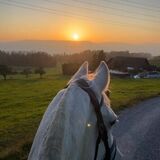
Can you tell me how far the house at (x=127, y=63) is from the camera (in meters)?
62.5

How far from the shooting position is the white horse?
1.32 m

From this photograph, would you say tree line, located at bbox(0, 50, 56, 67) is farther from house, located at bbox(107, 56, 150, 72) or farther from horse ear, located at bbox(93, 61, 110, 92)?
horse ear, located at bbox(93, 61, 110, 92)

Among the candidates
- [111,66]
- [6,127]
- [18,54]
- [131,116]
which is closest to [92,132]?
Result: [6,127]

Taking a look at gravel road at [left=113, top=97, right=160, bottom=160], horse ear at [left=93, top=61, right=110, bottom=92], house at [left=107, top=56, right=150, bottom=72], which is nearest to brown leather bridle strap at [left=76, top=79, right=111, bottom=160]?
horse ear at [left=93, top=61, right=110, bottom=92]

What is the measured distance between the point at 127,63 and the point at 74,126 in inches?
2513

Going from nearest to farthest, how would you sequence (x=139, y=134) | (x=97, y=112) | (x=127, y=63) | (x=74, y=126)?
(x=74, y=126)
(x=97, y=112)
(x=139, y=134)
(x=127, y=63)

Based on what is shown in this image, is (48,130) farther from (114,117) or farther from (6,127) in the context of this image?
(6,127)

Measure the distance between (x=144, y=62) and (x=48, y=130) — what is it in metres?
65.0

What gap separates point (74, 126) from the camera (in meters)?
1.41

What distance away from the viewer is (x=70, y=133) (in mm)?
1367

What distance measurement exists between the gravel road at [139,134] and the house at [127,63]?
154ft

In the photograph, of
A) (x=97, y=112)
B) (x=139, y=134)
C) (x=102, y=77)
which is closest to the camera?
(x=97, y=112)

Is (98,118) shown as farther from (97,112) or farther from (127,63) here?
(127,63)

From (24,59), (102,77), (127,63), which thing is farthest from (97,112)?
(24,59)
